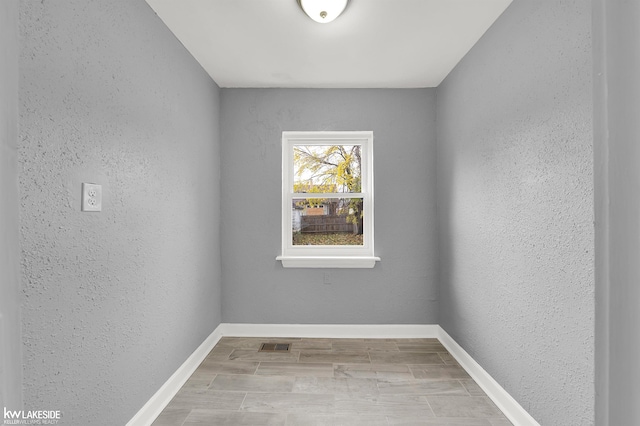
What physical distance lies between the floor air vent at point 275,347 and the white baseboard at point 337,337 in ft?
0.65

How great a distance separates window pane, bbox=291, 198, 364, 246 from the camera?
10.8 ft

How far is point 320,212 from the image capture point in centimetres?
332

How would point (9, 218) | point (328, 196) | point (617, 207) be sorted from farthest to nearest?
point (328, 196)
point (9, 218)
point (617, 207)

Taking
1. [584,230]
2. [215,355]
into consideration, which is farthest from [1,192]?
[215,355]

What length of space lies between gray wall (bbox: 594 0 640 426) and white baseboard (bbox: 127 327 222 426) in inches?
78.8

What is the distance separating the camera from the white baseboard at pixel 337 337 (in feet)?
6.13

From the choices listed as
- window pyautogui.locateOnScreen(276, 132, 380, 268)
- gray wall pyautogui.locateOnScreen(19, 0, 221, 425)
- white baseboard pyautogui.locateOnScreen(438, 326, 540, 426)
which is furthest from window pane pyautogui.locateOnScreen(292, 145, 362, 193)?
white baseboard pyautogui.locateOnScreen(438, 326, 540, 426)

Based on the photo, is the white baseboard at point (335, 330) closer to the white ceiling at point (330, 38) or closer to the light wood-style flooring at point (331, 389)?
the light wood-style flooring at point (331, 389)

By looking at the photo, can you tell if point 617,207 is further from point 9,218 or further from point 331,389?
point 331,389

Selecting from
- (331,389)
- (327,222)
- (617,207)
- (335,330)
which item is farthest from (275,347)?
(617,207)

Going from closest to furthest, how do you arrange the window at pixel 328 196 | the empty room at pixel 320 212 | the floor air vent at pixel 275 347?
the empty room at pixel 320 212, the floor air vent at pixel 275 347, the window at pixel 328 196

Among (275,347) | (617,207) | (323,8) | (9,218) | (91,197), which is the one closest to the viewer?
(617,207)

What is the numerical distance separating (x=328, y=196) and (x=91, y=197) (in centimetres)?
215

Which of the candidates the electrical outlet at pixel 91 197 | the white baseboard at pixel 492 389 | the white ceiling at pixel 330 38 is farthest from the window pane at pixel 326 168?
the electrical outlet at pixel 91 197
